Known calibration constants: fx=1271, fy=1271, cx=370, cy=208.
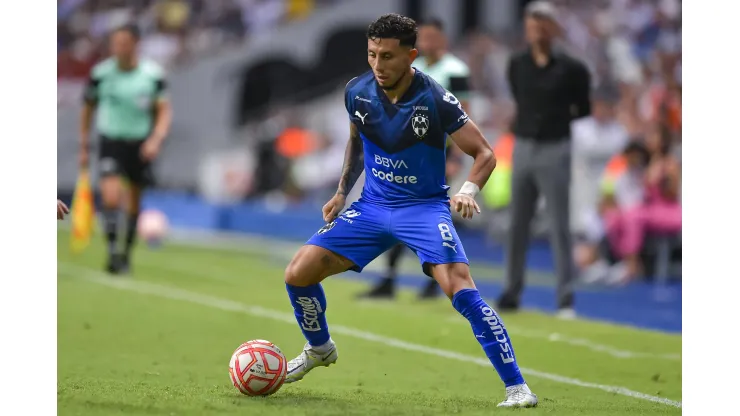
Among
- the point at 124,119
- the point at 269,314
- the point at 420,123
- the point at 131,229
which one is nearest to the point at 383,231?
the point at 420,123

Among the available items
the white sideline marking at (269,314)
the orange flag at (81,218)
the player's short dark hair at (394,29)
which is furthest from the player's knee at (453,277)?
the orange flag at (81,218)

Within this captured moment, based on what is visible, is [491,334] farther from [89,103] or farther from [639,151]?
[639,151]

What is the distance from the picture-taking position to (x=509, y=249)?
11.2m

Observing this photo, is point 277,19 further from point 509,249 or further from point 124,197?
point 509,249

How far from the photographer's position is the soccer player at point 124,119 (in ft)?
43.4

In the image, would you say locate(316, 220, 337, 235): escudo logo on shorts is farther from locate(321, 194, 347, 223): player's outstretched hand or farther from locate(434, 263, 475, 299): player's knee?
locate(434, 263, 475, 299): player's knee

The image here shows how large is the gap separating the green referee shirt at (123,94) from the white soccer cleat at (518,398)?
779cm

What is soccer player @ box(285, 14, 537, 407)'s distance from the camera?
6.42m

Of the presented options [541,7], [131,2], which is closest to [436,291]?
[541,7]

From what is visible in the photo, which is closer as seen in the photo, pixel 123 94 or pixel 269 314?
pixel 269 314

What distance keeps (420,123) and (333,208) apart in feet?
2.35

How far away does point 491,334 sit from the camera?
6.36 m
